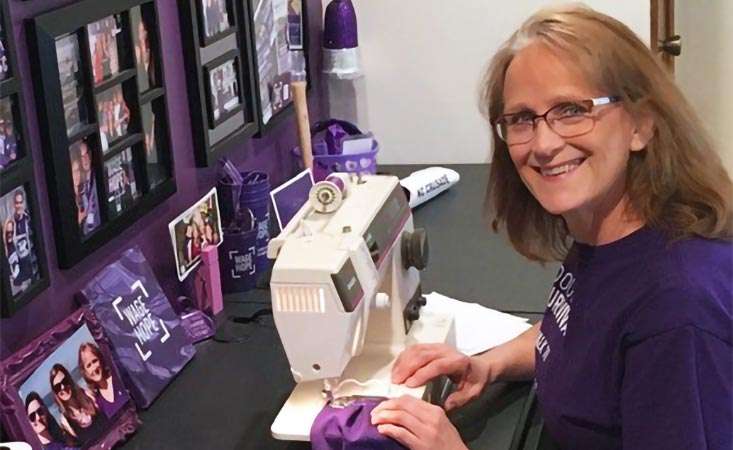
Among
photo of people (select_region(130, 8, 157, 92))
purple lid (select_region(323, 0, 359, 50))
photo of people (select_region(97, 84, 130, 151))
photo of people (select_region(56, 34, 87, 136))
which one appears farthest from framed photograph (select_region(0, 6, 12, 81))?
purple lid (select_region(323, 0, 359, 50))

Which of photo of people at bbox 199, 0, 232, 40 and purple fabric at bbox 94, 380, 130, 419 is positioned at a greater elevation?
photo of people at bbox 199, 0, 232, 40

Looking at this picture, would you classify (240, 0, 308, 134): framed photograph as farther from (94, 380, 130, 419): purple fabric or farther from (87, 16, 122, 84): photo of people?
(94, 380, 130, 419): purple fabric

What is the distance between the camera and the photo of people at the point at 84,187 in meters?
1.74

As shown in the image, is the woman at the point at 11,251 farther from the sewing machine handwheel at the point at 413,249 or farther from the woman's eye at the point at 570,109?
the woman's eye at the point at 570,109

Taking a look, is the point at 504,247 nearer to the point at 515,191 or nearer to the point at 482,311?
the point at 482,311

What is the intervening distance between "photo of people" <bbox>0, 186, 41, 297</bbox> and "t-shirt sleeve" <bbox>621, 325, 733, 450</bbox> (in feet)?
2.91

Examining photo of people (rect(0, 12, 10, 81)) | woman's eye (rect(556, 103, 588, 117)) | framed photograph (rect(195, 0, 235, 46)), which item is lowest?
woman's eye (rect(556, 103, 588, 117))

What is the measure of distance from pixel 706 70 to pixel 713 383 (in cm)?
273

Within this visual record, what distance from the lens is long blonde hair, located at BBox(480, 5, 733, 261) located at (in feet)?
4.72

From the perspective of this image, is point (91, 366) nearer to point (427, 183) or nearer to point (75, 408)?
point (75, 408)

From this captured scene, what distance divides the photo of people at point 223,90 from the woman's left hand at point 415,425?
2.98 feet

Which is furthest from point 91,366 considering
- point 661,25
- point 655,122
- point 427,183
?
point 661,25

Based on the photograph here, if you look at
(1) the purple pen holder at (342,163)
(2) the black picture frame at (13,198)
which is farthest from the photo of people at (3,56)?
(1) the purple pen holder at (342,163)

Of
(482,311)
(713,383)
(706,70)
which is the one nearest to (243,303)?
(482,311)
